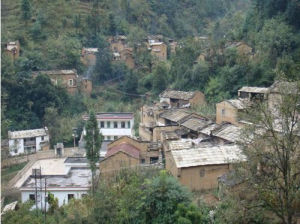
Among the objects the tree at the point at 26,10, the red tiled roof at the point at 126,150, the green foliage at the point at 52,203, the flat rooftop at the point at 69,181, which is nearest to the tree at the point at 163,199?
the green foliage at the point at 52,203

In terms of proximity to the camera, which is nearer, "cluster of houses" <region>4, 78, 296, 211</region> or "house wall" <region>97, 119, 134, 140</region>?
"cluster of houses" <region>4, 78, 296, 211</region>

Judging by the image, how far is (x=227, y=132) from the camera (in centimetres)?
1678

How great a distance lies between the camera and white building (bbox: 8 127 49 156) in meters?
24.3

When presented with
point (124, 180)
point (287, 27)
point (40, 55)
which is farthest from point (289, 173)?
point (40, 55)

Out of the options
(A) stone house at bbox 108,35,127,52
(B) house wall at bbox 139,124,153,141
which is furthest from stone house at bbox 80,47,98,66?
(B) house wall at bbox 139,124,153,141

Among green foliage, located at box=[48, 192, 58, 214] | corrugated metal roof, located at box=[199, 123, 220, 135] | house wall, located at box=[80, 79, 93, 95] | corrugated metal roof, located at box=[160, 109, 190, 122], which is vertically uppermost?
house wall, located at box=[80, 79, 93, 95]

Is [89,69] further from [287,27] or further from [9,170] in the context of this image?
[287,27]

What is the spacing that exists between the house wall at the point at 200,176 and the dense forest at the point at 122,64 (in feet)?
20.1

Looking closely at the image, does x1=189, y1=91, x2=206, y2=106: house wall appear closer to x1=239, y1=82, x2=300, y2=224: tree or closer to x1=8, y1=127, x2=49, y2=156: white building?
x1=8, y1=127, x2=49, y2=156: white building

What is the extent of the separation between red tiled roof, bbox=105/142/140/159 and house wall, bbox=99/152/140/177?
0.22 metres

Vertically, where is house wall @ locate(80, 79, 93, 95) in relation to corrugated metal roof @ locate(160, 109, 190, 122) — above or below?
above

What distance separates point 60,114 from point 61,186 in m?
12.1

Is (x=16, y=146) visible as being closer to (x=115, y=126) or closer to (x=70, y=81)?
(x=115, y=126)

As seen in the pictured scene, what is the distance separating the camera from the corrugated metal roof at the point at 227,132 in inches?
638
